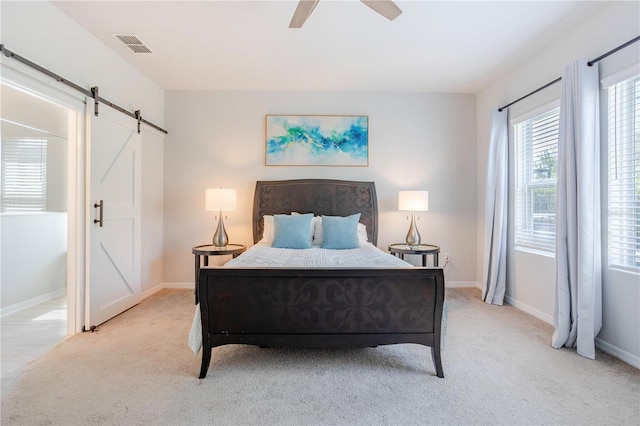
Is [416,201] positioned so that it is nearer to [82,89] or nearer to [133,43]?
[133,43]

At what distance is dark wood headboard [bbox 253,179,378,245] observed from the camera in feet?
13.4

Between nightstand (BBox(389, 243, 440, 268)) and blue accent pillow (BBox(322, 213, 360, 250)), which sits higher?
blue accent pillow (BBox(322, 213, 360, 250))

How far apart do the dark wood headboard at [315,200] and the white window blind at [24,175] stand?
261 centimetres

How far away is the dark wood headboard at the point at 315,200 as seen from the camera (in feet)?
13.4

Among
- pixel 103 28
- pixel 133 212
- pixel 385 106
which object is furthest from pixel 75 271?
pixel 385 106

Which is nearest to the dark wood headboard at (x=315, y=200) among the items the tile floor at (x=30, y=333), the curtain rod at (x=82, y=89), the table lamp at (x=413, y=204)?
the table lamp at (x=413, y=204)

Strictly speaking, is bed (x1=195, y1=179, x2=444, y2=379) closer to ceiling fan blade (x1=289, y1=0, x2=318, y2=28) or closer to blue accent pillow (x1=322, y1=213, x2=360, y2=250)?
blue accent pillow (x1=322, y1=213, x2=360, y2=250)

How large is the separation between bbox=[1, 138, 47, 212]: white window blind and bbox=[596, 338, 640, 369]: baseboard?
5942mm

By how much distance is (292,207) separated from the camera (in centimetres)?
408

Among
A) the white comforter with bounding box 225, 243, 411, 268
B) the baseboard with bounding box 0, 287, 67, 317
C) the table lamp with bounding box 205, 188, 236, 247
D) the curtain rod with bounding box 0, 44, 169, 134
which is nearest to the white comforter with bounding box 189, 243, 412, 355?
the white comforter with bounding box 225, 243, 411, 268

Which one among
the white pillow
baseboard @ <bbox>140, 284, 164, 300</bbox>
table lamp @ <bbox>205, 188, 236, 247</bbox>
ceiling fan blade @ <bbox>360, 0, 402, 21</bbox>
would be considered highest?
ceiling fan blade @ <bbox>360, 0, 402, 21</bbox>

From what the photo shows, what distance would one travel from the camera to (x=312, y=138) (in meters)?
4.21

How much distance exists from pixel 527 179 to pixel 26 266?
5.83 metres

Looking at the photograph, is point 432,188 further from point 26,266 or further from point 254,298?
point 26,266
